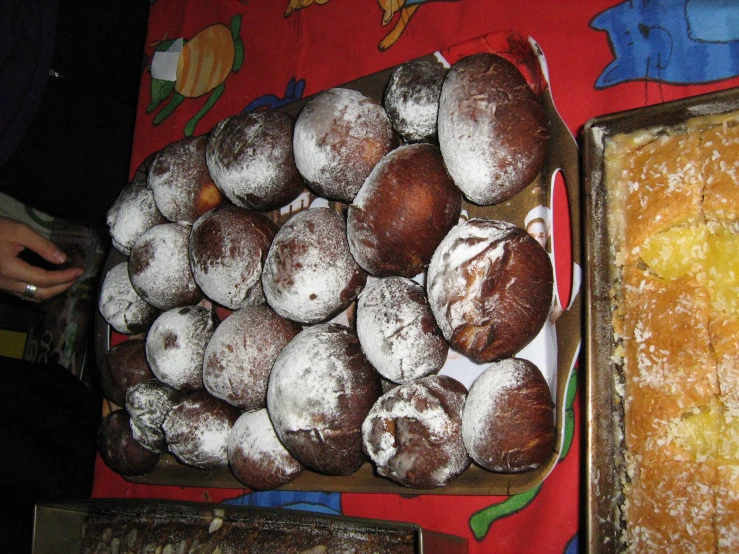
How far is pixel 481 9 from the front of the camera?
152cm

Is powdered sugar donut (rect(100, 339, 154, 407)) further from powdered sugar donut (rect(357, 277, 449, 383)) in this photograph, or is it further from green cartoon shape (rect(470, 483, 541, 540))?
green cartoon shape (rect(470, 483, 541, 540))

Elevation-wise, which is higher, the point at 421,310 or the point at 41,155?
the point at 41,155

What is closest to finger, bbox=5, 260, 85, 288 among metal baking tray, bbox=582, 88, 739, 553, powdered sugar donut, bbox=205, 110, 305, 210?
powdered sugar donut, bbox=205, 110, 305, 210

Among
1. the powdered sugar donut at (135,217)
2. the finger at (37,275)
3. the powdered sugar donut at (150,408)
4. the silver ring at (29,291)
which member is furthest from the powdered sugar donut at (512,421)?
the silver ring at (29,291)

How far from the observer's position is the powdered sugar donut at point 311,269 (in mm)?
1228

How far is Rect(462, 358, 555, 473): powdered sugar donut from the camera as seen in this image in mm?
989

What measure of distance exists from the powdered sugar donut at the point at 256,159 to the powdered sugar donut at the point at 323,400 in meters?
0.50

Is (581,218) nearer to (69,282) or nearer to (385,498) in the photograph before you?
(385,498)

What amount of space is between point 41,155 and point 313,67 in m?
1.33

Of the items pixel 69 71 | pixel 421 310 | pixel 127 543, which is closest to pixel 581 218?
pixel 421 310

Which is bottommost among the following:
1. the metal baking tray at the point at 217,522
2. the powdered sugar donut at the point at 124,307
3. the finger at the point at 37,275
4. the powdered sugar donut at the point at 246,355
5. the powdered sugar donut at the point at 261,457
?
the metal baking tray at the point at 217,522

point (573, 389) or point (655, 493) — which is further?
point (573, 389)

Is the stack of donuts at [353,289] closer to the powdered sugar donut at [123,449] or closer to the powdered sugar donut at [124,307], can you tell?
the powdered sugar donut at [123,449]

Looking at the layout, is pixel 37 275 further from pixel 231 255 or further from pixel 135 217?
pixel 231 255
